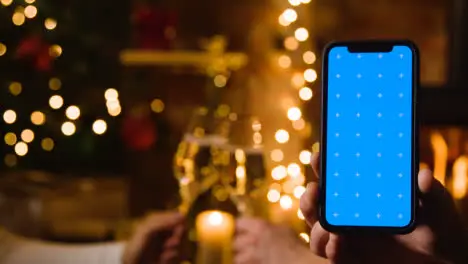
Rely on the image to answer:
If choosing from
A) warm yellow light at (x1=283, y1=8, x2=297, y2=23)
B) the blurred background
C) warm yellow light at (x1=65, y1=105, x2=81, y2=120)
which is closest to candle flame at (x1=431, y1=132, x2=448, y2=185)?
the blurred background

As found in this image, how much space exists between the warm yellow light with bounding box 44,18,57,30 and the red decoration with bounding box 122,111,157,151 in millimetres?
370

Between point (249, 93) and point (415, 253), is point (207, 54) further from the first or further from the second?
point (415, 253)

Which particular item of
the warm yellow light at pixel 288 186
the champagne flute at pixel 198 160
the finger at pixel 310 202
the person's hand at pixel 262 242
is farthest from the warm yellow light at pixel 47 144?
the finger at pixel 310 202

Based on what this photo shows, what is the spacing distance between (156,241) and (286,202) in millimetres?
300

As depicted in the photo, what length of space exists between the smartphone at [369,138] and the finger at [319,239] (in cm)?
2

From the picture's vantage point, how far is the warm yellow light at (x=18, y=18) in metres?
2.34

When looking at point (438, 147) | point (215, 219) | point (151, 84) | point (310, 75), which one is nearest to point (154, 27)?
point (151, 84)

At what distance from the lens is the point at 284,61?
2340 mm

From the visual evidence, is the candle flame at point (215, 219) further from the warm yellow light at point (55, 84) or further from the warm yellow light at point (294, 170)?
the warm yellow light at point (55, 84)

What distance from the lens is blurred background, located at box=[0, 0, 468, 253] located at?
229cm

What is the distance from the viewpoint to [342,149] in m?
0.71

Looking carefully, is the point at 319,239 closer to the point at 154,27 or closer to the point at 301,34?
the point at 301,34

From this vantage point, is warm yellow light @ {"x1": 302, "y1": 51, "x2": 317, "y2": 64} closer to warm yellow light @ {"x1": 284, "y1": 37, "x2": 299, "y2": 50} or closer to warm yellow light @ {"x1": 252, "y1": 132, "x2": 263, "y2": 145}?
warm yellow light @ {"x1": 284, "y1": 37, "x2": 299, "y2": 50}

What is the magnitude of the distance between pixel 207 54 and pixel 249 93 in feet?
0.75
